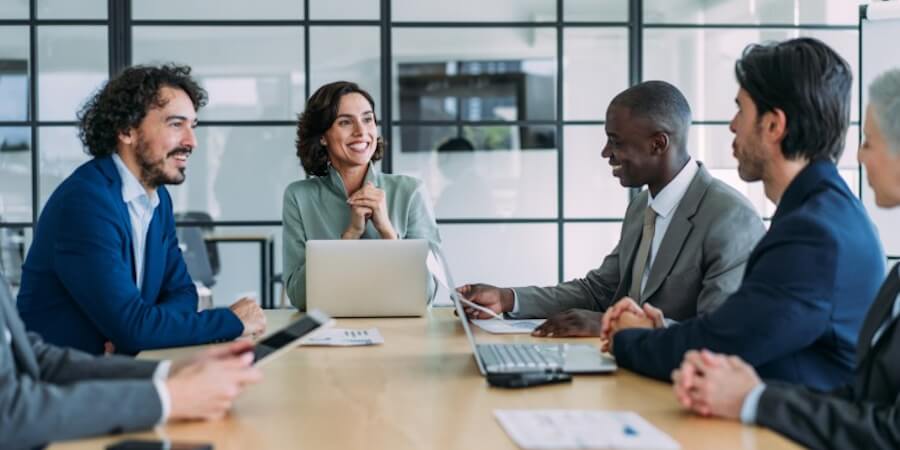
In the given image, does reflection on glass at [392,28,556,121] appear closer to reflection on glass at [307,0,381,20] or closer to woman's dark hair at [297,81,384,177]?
reflection on glass at [307,0,381,20]

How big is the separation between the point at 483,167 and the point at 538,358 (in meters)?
4.39

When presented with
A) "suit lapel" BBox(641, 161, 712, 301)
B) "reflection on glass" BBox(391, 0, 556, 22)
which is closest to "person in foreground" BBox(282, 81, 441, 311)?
"suit lapel" BBox(641, 161, 712, 301)

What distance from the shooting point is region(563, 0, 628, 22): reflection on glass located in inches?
259

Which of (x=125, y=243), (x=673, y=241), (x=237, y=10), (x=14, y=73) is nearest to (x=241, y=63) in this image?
(x=237, y=10)

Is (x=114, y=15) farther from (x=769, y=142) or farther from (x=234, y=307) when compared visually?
(x=769, y=142)

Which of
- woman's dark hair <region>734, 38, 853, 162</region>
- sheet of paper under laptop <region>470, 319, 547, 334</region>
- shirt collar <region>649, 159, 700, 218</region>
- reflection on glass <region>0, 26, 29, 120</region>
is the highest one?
reflection on glass <region>0, 26, 29, 120</region>

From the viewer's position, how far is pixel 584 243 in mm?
6656

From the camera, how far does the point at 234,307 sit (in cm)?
295

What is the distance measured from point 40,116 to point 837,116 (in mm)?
5249

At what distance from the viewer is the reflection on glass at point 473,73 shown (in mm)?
6504

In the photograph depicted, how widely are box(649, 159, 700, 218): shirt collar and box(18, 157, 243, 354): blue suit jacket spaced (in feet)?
3.71

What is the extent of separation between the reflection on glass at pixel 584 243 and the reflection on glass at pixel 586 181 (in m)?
0.07

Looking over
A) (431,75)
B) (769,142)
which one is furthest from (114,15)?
(769,142)

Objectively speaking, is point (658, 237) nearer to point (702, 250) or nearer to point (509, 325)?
point (702, 250)
